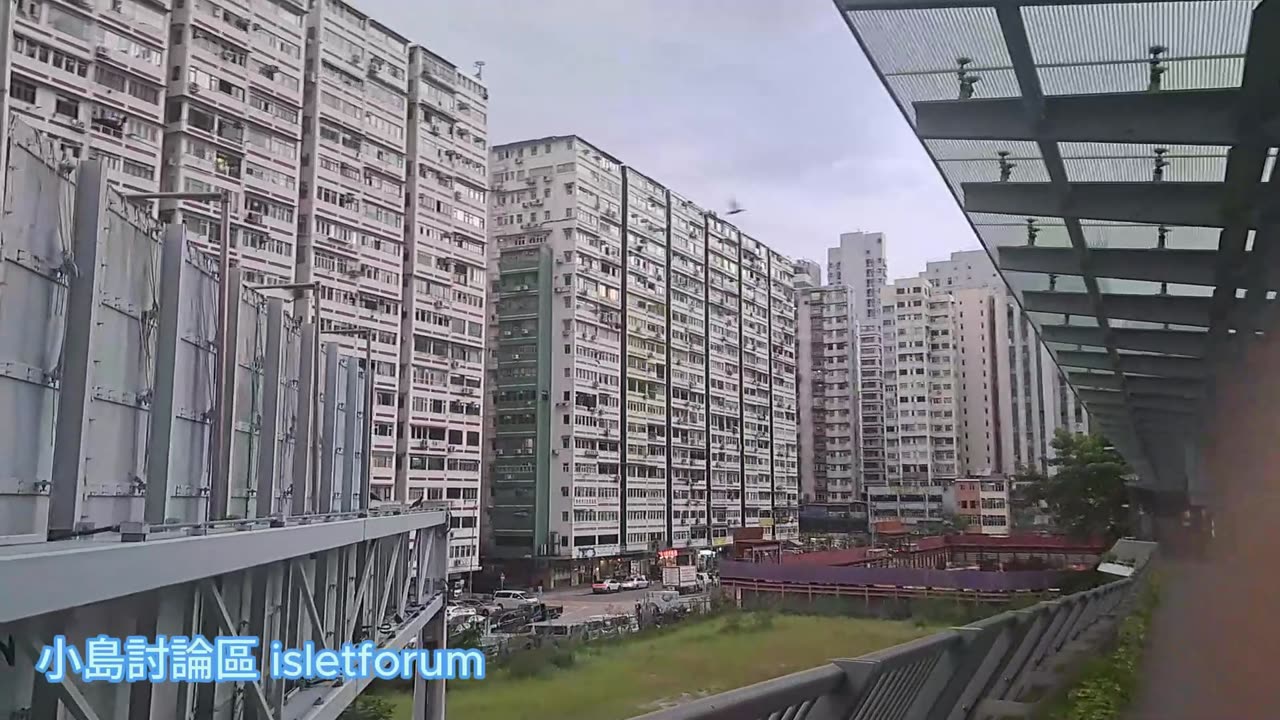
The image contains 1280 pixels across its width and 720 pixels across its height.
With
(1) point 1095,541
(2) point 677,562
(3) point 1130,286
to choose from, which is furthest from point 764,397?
(3) point 1130,286

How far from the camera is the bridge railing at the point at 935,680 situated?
1.65 m

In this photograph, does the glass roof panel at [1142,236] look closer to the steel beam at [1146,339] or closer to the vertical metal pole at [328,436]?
the steel beam at [1146,339]

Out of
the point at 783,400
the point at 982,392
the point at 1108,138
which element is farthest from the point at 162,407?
the point at 982,392

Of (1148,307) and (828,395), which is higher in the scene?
(828,395)

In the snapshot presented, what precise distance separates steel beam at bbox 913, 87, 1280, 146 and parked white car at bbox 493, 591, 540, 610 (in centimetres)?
2203

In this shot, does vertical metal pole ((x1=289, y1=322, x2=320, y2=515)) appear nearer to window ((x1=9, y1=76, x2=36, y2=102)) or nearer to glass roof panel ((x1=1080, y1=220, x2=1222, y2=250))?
glass roof panel ((x1=1080, y1=220, x2=1222, y2=250))

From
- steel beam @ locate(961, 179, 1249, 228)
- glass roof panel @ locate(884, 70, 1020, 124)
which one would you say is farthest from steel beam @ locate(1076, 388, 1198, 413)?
glass roof panel @ locate(884, 70, 1020, 124)

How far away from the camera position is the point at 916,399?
51750 mm

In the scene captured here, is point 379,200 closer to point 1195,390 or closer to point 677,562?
point 677,562

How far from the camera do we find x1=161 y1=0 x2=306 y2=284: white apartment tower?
21297 mm

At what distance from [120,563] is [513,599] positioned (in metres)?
25.0

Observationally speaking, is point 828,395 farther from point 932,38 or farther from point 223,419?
point 223,419

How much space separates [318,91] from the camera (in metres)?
25.4

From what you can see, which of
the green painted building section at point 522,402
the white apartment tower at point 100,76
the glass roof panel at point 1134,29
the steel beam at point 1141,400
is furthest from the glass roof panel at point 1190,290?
the green painted building section at point 522,402
